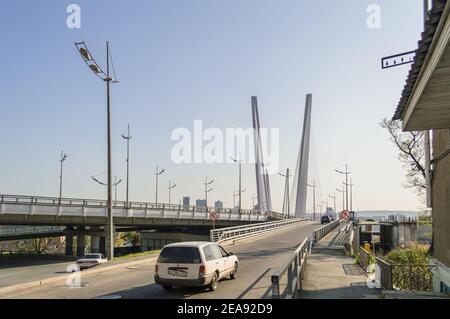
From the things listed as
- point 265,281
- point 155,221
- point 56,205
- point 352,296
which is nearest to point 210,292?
point 265,281

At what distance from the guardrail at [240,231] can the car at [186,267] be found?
20.4m

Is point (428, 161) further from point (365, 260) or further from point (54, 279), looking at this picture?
point (54, 279)

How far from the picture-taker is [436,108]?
9.46 m

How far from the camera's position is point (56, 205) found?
40.8m

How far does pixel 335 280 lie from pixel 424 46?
35.0 feet

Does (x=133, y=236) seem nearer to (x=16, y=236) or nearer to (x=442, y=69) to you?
(x=16, y=236)

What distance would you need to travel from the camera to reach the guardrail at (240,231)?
3594cm

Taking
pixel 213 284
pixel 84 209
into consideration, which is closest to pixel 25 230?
pixel 84 209

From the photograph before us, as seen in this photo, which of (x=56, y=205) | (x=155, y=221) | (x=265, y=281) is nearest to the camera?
(x=265, y=281)

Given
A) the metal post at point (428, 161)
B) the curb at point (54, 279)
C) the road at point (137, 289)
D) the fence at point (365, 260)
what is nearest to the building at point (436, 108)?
the metal post at point (428, 161)

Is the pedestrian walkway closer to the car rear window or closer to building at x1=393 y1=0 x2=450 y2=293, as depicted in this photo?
building at x1=393 y1=0 x2=450 y2=293

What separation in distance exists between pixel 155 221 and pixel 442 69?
4975cm

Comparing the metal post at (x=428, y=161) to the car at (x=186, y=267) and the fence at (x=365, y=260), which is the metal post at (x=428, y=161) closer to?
the fence at (x=365, y=260)

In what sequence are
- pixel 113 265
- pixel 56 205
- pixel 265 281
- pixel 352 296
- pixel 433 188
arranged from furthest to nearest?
pixel 56 205 → pixel 113 265 → pixel 265 281 → pixel 433 188 → pixel 352 296
